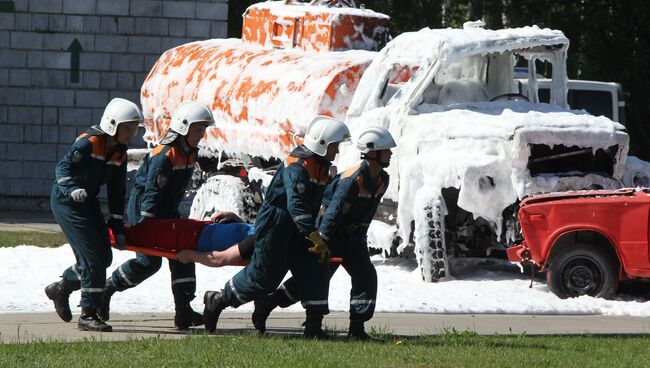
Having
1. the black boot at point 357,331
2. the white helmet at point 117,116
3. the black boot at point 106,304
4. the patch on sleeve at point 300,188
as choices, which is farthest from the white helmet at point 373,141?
the black boot at point 106,304

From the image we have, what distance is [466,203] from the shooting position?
43.4 ft

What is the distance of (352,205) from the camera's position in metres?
10.0

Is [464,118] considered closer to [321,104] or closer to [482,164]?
[482,164]

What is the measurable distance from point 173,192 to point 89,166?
663 mm

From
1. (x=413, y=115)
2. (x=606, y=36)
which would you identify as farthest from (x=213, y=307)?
(x=606, y=36)

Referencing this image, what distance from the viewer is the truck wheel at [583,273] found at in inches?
Result: 494

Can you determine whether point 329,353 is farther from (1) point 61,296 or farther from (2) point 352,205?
(1) point 61,296

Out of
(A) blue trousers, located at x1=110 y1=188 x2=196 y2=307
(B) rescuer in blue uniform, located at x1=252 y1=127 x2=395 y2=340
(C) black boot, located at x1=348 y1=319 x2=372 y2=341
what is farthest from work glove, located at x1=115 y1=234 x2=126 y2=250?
(C) black boot, located at x1=348 y1=319 x2=372 y2=341

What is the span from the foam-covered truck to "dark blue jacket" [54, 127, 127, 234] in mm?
3791

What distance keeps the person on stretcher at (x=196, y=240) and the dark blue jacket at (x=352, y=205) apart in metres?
0.60

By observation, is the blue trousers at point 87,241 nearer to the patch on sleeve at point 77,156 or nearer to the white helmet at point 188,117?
the patch on sleeve at point 77,156

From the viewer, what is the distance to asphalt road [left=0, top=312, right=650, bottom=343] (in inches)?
409

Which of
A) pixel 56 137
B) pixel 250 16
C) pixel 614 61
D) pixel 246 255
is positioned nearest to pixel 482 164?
pixel 246 255

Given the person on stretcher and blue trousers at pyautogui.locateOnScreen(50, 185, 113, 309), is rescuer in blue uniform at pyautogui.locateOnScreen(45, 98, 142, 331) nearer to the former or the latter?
blue trousers at pyautogui.locateOnScreen(50, 185, 113, 309)
